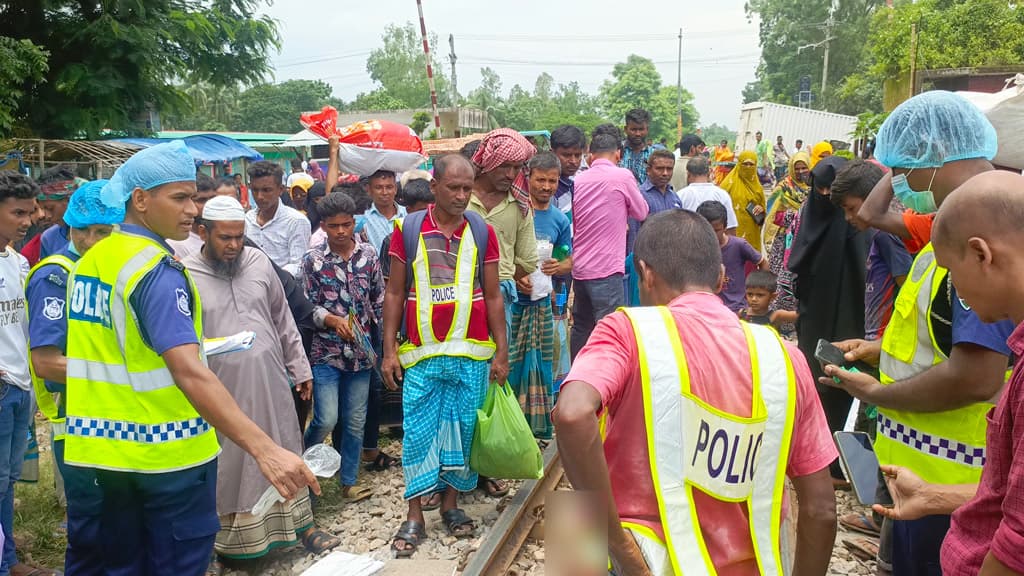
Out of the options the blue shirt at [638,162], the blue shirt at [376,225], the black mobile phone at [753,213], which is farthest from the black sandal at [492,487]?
the black mobile phone at [753,213]

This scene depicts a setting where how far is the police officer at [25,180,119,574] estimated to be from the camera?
12.2 ft

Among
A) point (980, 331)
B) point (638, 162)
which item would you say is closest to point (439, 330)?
point (980, 331)

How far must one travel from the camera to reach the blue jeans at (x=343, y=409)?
522cm

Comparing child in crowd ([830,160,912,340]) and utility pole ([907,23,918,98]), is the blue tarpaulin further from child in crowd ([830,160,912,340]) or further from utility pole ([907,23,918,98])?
child in crowd ([830,160,912,340])

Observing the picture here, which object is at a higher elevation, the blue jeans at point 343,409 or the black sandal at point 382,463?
the blue jeans at point 343,409

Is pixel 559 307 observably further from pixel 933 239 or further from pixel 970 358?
pixel 933 239

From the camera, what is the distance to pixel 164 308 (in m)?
2.83

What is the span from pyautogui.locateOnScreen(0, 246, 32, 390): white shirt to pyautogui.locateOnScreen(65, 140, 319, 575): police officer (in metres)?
1.44

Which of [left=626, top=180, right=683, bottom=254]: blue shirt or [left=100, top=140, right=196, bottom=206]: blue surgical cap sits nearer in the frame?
[left=100, top=140, right=196, bottom=206]: blue surgical cap

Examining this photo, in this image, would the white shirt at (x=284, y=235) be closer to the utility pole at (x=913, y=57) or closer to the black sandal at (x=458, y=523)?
the black sandal at (x=458, y=523)

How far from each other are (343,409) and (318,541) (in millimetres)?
973

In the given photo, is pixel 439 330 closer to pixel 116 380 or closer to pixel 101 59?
pixel 116 380

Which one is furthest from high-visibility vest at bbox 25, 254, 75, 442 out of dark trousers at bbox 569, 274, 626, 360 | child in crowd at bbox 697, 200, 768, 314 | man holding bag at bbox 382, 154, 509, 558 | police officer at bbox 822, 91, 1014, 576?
child in crowd at bbox 697, 200, 768, 314

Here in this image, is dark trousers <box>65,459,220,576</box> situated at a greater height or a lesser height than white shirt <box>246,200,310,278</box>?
lesser
